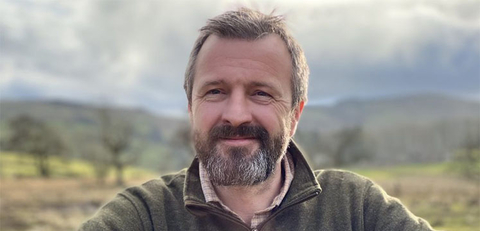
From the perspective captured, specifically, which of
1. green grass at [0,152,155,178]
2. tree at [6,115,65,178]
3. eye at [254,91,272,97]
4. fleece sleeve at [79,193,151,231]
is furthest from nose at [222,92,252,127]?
tree at [6,115,65,178]

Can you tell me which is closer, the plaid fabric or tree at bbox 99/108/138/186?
the plaid fabric

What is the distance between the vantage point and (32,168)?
78.3 metres

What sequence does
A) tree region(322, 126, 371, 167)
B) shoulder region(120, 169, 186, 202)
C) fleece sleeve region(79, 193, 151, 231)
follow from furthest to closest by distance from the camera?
1. tree region(322, 126, 371, 167)
2. shoulder region(120, 169, 186, 202)
3. fleece sleeve region(79, 193, 151, 231)

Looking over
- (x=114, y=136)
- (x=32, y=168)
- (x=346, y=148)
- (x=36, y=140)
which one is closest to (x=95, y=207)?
(x=114, y=136)

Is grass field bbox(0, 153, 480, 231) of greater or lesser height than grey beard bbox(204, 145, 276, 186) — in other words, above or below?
below

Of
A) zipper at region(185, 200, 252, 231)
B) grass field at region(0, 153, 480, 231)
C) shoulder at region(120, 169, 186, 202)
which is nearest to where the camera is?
zipper at region(185, 200, 252, 231)

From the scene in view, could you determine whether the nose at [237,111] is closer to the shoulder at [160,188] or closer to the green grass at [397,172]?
the shoulder at [160,188]

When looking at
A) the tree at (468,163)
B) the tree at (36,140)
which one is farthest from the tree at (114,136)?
the tree at (468,163)

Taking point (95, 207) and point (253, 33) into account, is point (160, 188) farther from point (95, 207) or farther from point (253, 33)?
point (95, 207)

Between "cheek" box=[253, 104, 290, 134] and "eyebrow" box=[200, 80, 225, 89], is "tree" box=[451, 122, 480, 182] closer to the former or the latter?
"cheek" box=[253, 104, 290, 134]

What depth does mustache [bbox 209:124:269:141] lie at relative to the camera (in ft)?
10.2

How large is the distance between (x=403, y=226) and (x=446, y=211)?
1903cm

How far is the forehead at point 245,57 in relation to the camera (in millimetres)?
3227

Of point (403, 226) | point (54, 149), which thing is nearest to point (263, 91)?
point (403, 226)
